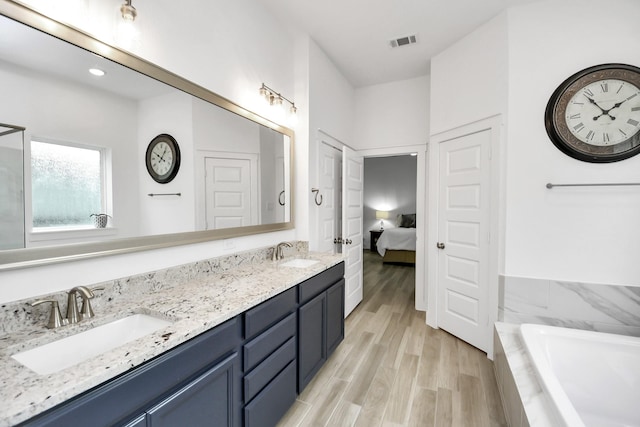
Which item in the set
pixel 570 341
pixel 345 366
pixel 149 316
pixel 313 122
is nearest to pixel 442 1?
pixel 313 122

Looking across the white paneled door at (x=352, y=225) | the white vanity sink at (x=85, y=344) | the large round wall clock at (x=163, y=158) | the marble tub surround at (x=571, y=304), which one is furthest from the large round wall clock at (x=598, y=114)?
the white vanity sink at (x=85, y=344)

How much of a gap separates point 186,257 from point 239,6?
189 centimetres

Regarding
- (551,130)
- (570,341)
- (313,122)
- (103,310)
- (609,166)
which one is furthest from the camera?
(313,122)

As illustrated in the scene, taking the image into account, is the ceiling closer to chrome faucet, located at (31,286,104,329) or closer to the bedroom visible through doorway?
chrome faucet, located at (31,286,104,329)

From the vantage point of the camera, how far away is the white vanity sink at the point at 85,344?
933 mm

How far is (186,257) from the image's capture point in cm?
168

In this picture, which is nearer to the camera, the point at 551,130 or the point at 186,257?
the point at 186,257

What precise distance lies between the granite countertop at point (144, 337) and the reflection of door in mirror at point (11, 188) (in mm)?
346

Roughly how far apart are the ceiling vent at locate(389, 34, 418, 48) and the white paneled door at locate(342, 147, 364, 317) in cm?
117

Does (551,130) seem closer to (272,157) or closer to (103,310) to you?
(272,157)

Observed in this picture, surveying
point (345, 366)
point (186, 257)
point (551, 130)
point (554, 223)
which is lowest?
point (345, 366)

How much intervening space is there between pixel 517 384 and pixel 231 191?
2.10 m

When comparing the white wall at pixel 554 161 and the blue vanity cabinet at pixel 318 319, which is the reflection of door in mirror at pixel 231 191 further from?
the white wall at pixel 554 161

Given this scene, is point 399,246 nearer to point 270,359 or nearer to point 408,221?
point 408,221
